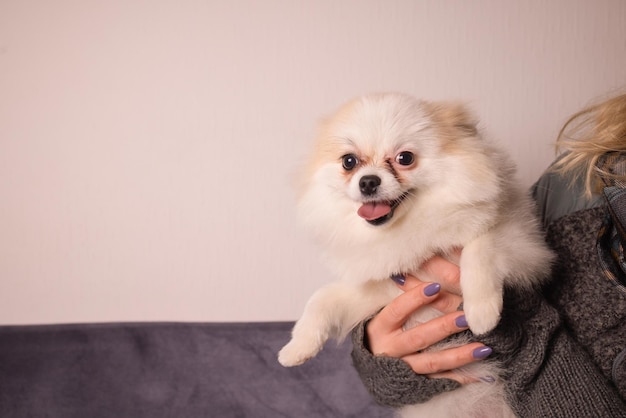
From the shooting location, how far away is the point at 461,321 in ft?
4.00

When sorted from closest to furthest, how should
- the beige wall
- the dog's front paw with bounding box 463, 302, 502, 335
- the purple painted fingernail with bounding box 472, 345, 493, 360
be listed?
the dog's front paw with bounding box 463, 302, 502, 335 < the purple painted fingernail with bounding box 472, 345, 493, 360 < the beige wall

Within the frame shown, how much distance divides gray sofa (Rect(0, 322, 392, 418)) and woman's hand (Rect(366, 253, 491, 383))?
579 mm

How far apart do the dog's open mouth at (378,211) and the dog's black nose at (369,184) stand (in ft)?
0.20

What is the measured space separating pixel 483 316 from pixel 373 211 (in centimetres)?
36

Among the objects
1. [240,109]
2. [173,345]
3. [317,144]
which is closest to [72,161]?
[240,109]

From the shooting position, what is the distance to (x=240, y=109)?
74.0 inches

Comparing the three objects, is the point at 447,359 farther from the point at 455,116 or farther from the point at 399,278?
the point at 455,116

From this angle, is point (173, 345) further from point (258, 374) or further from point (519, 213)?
point (519, 213)

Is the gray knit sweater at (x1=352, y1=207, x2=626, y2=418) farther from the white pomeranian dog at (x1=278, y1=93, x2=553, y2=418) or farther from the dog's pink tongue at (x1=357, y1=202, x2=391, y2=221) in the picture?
the dog's pink tongue at (x1=357, y1=202, x2=391, y2=221)

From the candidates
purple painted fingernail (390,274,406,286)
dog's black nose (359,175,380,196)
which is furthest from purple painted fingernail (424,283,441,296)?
dog's black nose (359,175,380,196)

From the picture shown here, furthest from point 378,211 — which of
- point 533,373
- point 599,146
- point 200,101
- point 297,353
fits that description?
point 200,101

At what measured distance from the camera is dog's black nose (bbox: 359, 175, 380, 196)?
1216 mm

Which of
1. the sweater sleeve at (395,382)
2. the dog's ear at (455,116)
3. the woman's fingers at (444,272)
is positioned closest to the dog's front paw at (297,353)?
the sweater sleeve at (395,382)

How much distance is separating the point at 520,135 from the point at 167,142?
1320 millimetres
